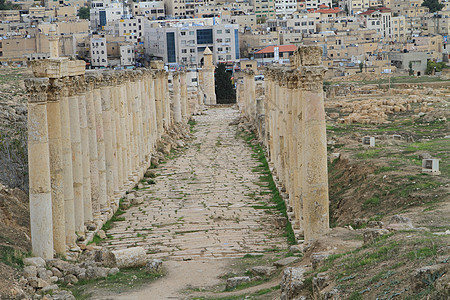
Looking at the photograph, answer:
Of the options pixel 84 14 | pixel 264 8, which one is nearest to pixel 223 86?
pixel 84 14

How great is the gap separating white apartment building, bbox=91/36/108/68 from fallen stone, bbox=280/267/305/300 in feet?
362

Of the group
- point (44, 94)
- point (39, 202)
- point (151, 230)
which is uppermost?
point (44, 94)

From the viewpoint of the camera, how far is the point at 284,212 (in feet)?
76.6

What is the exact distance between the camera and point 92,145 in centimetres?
2267

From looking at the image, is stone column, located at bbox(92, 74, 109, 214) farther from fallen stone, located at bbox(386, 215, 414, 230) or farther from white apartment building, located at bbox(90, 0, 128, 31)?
white apartment building, located at bbox(90, 0, 128, 31)

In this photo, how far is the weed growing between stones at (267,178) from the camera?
2116 centimetres

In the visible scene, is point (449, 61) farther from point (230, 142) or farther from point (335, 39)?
point (230, 142)

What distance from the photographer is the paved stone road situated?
64.9 ft

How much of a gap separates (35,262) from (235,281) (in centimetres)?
411

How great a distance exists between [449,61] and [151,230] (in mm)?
98122

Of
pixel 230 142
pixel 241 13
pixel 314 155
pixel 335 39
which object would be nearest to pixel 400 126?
pixel 230 142

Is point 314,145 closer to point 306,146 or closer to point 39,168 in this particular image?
point 306,146

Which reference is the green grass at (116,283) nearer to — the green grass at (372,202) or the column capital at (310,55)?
the column capital at (310,55)

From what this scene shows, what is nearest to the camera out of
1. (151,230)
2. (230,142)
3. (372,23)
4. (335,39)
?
(151,230)
